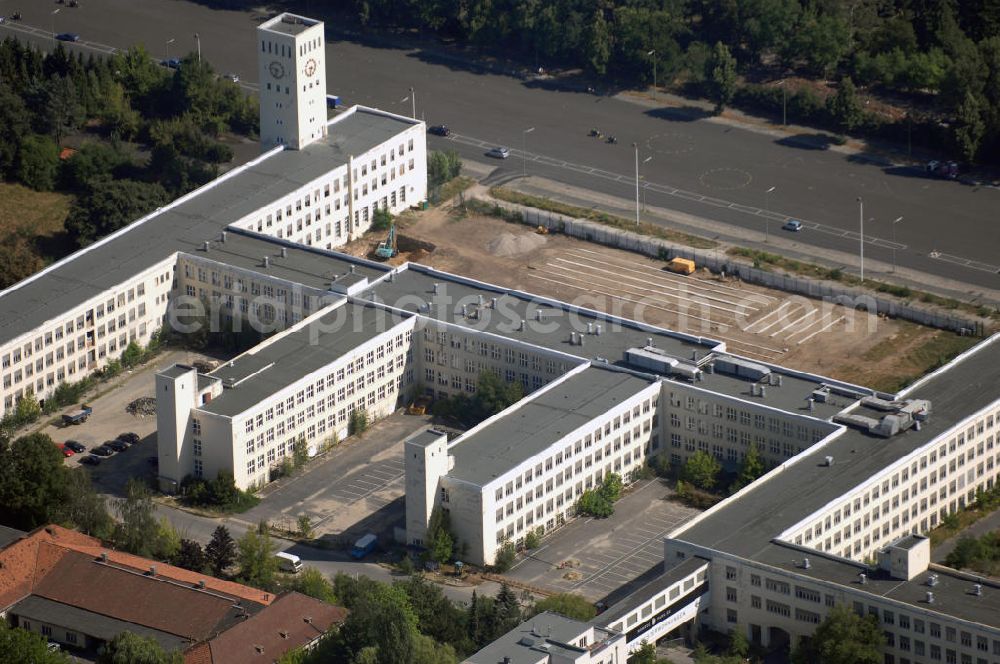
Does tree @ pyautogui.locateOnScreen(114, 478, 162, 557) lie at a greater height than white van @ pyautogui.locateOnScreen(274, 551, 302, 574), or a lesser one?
greater

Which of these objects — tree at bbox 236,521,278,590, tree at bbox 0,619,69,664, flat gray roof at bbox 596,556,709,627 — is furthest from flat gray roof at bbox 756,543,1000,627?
tree at bbox 0,619,69,664

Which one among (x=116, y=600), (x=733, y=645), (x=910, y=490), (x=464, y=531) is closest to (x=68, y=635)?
(x=116, y=600)

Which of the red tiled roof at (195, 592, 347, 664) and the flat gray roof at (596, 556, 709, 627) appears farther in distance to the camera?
the flat gray roof at (596, 556, 709, 627)

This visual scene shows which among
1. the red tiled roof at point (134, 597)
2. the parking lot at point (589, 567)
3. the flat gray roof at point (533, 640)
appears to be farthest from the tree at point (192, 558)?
the flat gray roof at point (533, 640)

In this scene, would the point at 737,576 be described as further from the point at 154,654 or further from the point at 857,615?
the point at 154,654

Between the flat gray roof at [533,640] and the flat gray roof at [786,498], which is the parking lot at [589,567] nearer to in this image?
the flat gray roof at [786,498]

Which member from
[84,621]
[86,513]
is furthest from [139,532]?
[84,621]

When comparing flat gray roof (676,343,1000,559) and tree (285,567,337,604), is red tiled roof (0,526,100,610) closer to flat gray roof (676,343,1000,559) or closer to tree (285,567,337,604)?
tree (285,567,337,604)
